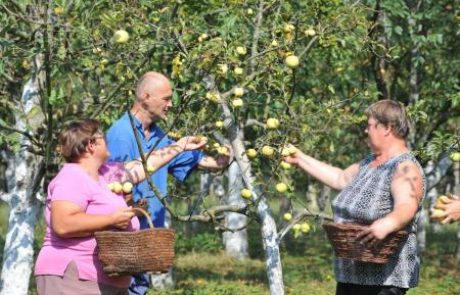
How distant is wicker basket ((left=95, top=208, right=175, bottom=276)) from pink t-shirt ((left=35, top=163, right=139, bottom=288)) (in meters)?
0.21

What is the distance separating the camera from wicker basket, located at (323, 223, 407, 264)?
180 inches

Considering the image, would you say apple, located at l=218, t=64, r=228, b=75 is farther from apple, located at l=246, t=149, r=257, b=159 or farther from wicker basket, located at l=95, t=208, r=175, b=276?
wicker basket, located at l=95, t=208, r=175, b=276

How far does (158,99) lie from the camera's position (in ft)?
18.1

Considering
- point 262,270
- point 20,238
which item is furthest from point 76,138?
point 262,270

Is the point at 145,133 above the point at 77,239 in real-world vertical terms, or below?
above

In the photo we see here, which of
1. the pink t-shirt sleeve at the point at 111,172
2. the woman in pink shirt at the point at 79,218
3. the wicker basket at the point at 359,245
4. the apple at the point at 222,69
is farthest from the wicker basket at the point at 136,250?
the apple at the point at 222,69

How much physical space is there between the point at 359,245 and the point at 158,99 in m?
1.65

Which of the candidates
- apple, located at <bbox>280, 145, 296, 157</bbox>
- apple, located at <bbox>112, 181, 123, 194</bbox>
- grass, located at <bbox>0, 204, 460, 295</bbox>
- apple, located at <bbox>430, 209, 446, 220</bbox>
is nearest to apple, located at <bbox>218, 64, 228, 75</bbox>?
apple, located at <bbox>280, 145, 296, 157</bbox>

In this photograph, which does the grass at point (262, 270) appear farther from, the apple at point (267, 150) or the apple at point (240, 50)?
the apple at point (267, 150)

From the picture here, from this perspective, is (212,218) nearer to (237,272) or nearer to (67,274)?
(67,274)

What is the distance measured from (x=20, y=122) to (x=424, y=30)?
6.78 metres

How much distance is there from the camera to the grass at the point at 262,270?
40.4 feet

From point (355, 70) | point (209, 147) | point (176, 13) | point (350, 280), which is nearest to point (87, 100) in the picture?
point (176, 13)

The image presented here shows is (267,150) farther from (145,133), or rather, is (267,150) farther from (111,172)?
(111,172)
